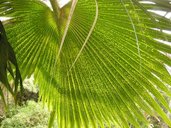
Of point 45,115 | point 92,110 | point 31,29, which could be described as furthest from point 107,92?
point 45,115

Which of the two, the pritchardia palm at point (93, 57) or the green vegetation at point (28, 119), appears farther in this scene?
the green vegetation at point (28, 119)

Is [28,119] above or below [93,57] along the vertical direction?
below

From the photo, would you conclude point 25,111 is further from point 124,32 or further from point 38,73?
point 124,32

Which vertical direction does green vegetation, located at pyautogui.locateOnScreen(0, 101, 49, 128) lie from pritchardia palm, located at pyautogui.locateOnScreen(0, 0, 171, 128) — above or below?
below

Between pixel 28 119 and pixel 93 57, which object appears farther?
pixel 28 119

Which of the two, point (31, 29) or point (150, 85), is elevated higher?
point (31, 29)

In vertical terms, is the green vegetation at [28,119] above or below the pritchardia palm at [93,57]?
below

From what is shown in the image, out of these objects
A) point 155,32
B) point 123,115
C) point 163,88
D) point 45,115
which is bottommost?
point 45,115

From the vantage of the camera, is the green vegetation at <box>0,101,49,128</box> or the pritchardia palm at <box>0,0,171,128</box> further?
the green vegetation at <box>0,101,49,128</box>
